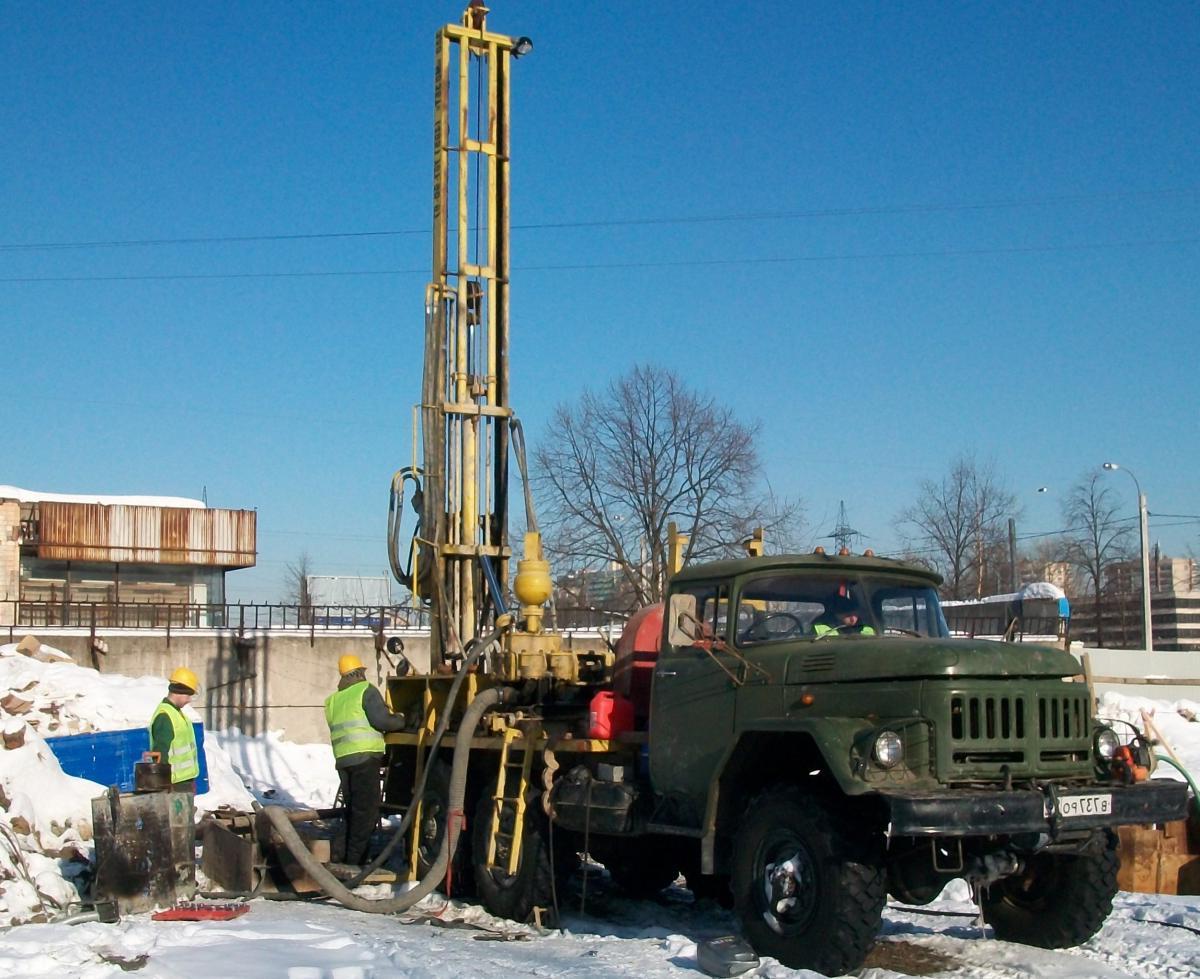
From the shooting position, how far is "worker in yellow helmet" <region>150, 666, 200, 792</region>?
10484mm

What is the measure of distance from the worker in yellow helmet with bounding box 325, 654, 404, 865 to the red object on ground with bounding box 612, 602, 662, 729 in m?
2.44

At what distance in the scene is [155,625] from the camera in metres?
25.0

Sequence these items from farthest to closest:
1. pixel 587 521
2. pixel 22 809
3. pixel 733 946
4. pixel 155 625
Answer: pixel 587 521 → pixel 155 625 → pixel 22 809 → pixel 733 946

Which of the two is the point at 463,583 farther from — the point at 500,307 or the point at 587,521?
the point at 587,521

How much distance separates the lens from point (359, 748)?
11.3 m

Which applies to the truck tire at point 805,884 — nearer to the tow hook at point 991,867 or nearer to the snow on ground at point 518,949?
the snow on ground at point 518,949

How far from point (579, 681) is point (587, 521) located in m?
26.5

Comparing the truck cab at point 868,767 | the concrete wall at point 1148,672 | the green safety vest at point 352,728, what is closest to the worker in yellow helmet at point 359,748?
the green safety vest at point 352,728

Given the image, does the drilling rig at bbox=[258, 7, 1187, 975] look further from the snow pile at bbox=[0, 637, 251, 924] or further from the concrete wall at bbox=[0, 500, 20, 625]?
the concrete wall at bbox=[0, 500, 20, 625]

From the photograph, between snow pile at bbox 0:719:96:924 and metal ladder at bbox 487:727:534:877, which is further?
metal ladder at bbox 487:727:534:877

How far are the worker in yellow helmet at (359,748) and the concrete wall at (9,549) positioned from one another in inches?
1207

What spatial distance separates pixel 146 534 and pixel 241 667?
77.7 ft

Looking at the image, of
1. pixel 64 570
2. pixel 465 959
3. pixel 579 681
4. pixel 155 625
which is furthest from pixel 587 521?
pixel 465 959

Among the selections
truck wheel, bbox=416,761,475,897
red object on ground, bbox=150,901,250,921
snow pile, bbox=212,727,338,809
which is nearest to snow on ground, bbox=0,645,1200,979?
red object on ground, bbox=150,901,250,921
